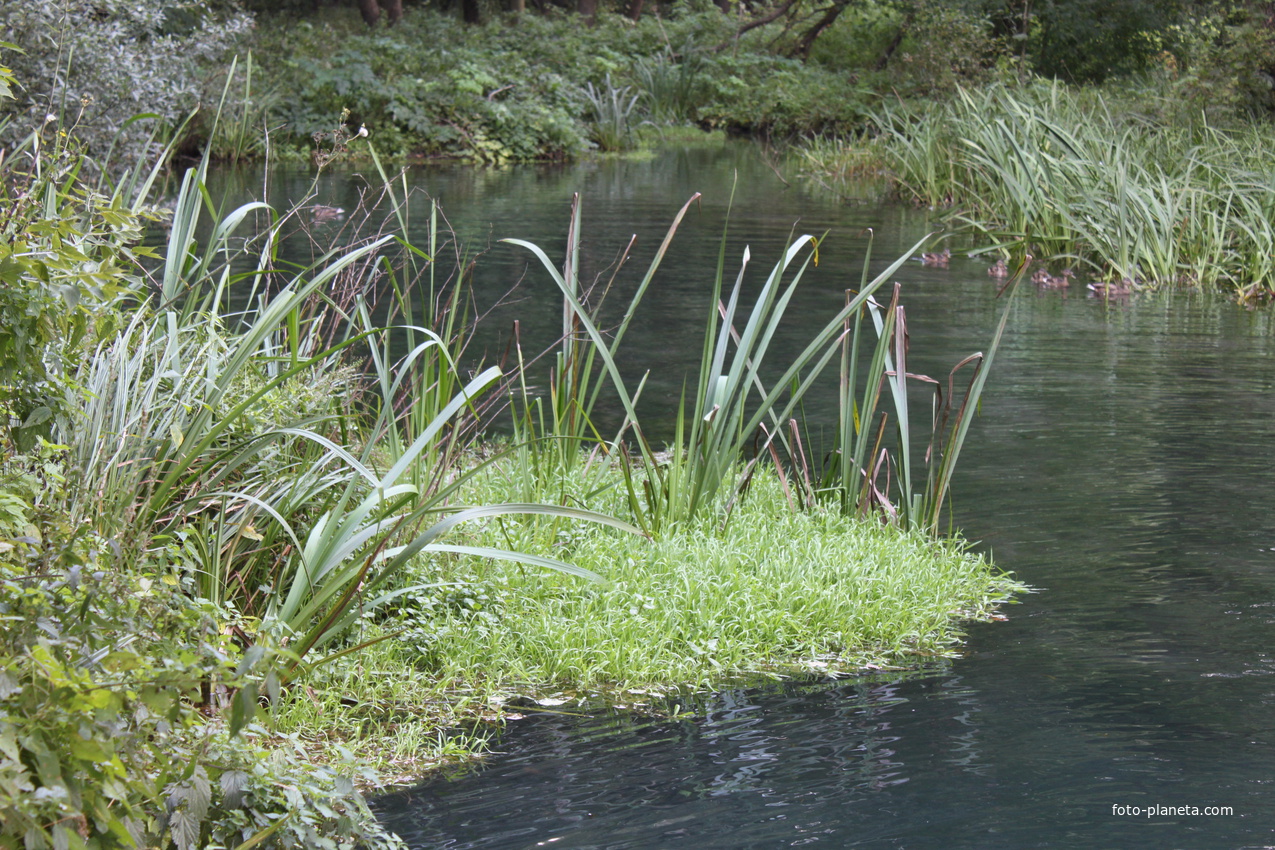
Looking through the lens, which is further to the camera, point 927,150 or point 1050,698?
point 927,150

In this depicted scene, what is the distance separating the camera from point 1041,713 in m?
3.06

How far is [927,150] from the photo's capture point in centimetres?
1219

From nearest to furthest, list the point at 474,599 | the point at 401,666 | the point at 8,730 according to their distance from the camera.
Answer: the point at 8,730, the point at 401,666, the point at 474,599

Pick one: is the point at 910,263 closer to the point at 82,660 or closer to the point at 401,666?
the point at 401,666

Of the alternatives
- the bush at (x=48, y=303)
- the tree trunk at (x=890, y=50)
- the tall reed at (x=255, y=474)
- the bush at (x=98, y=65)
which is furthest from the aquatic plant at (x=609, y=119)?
the bush at (x=48, y=303)

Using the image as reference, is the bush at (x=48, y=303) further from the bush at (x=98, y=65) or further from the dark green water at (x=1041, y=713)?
the bush at (x=98, y=65)

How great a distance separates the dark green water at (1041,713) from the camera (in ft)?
8.46

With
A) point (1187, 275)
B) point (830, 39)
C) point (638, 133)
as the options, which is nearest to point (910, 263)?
point (1187, 275)

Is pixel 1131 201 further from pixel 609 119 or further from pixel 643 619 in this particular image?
pixel 609 119

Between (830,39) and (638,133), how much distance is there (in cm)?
682

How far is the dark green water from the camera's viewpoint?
2578 millimetres

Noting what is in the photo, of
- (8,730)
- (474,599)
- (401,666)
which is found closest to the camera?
(8,730)

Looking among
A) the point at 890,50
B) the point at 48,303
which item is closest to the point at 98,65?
the point at 48,303

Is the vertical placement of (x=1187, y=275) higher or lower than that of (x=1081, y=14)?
lower
